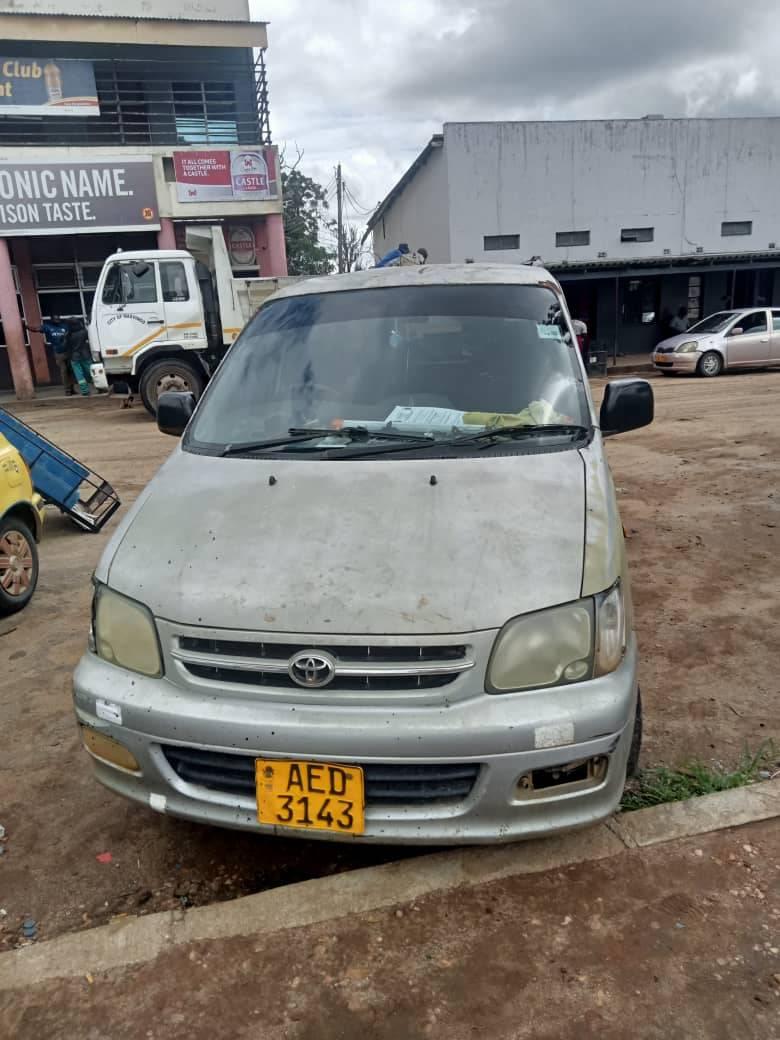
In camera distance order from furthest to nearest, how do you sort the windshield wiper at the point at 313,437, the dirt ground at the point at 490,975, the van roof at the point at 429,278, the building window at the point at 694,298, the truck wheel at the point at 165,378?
the building window at the point at 694,298 → the truck wheel at the point at 165,378 → the van roof at the point at 429,278 → the windshield wiper at the point at 313,437 → the dirt ground at the point at 490,975

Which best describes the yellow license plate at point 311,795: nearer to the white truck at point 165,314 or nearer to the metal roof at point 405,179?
the white truck at point 165,314

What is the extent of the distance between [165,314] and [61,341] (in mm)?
5689

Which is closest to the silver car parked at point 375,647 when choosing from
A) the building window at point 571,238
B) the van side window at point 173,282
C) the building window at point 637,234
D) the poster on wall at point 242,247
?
the van side window at point 173,282

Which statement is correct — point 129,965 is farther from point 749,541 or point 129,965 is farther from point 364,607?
point 749,541

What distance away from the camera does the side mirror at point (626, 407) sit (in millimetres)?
3262

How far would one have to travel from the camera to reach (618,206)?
2158 cm

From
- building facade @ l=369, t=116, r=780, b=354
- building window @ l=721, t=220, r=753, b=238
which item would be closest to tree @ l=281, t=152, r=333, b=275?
building facade @ l=369, t=116, r=780, b=354

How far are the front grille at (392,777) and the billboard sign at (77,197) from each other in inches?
651

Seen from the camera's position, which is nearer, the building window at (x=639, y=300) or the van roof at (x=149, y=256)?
the van roof at (x=149, y=256)

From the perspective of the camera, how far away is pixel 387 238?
3228 cm

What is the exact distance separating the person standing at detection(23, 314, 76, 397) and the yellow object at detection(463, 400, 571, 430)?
51.3 feet

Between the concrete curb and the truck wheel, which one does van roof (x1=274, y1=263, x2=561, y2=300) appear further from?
the truck wheel

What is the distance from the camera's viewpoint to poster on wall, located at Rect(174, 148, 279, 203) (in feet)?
53.3

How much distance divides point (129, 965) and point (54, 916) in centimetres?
43
